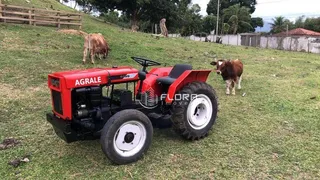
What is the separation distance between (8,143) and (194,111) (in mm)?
3023

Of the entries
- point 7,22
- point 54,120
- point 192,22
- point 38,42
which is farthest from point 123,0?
point 54,120

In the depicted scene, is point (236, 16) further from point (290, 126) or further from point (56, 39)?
point (290, 126)

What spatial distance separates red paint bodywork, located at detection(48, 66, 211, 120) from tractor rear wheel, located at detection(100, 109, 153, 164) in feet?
1.83

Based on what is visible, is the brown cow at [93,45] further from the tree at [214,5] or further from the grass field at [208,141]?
the tree at [214,5]

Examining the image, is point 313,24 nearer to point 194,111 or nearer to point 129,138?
point 194,111

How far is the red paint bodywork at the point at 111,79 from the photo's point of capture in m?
3.79

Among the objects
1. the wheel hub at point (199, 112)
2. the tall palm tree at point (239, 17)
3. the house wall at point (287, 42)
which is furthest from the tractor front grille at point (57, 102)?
the tall palm tree at point (239, 17)

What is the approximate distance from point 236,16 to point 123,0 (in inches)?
986

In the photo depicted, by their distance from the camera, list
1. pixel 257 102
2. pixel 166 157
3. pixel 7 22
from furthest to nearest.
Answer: pixel 7 22 → pixel 257 102 → pixel 166 157

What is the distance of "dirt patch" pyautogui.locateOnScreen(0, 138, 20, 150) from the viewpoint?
459 centimetres

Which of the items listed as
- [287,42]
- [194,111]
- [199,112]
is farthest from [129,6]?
[194,111]

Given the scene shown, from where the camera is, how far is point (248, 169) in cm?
399

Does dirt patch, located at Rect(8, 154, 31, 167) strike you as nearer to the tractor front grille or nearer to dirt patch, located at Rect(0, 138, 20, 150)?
dirt patch, located at Rect(0, 138, 20, 150)

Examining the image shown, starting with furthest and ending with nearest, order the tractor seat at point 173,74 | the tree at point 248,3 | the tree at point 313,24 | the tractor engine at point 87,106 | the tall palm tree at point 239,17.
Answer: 1. the tree at point 248,3
2. the tall palm tree at point 239,17
3. the tree at point 313,24
4. the tractor seat at point 173,74
5. the tractor engine at point 87,106
